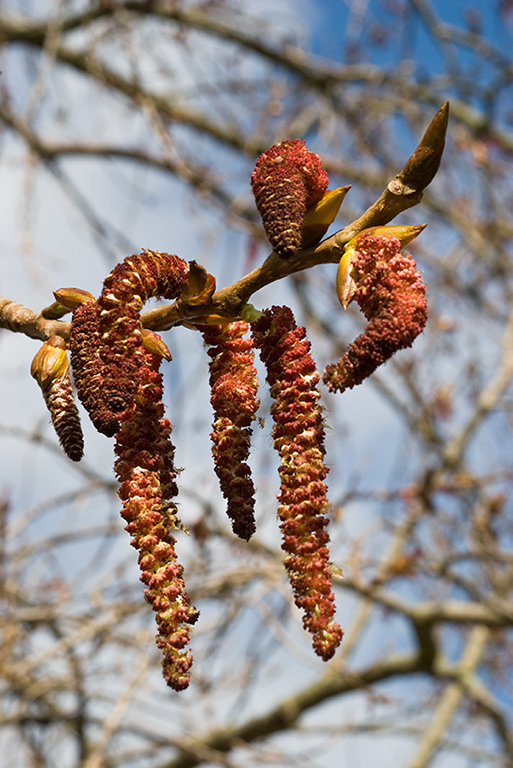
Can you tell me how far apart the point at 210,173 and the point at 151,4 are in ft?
3.10

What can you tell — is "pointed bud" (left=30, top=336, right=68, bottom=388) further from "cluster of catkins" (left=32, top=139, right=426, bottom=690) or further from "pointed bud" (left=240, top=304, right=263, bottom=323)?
"pointed bud" (left=240, top=304, right=263, bottom=323)

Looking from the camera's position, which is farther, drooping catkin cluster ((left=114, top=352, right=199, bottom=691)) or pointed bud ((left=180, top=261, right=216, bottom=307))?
pointed bud ((left=180, top=261, right=216, bottom=307))

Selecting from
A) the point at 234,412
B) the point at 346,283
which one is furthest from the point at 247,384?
the point at 346,283

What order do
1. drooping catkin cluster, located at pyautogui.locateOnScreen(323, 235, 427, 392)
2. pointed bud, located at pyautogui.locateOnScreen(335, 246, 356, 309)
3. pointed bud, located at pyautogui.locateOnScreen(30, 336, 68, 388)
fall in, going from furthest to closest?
1. pointed bud, located at pyautogui.locateOnScreen(30, 336, 68, 388)
2. pointed bud, located at pyautogui.locateOnScreen(335, 246, 356, 309)
3. drooping catkin cluster, located at pyautogui.locateOnScreen(323, 235, 427, 392)

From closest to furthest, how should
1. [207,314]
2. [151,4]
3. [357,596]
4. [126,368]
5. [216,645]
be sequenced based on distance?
[126,368]
[207,314]
[216,645]
[357,596]
[151,4]

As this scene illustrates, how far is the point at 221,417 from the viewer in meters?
0.95

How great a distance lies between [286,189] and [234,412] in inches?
10.2

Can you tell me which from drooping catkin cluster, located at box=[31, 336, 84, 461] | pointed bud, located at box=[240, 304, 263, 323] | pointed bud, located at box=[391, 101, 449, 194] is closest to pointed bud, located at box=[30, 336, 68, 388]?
drooping catkin cluster, located at box=[31, 336, 84, 461]

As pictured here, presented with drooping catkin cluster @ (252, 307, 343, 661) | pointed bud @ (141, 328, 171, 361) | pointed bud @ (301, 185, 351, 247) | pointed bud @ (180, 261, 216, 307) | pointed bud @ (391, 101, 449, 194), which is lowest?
drooping catkin cluster @ (252, 307, 343, 661)

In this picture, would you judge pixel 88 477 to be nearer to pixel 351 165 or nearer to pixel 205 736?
pixel 205 736

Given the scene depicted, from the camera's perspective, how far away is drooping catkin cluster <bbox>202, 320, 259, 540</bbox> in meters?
0.89

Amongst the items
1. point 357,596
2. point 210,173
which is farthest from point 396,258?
point 210,173

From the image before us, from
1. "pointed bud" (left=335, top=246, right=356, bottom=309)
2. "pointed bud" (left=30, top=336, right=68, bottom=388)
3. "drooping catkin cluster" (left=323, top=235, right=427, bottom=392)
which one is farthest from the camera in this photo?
"pointed bud" (left=30, top=336, right=68, bottom=388)

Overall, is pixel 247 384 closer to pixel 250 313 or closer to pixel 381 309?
pixel 250 313
